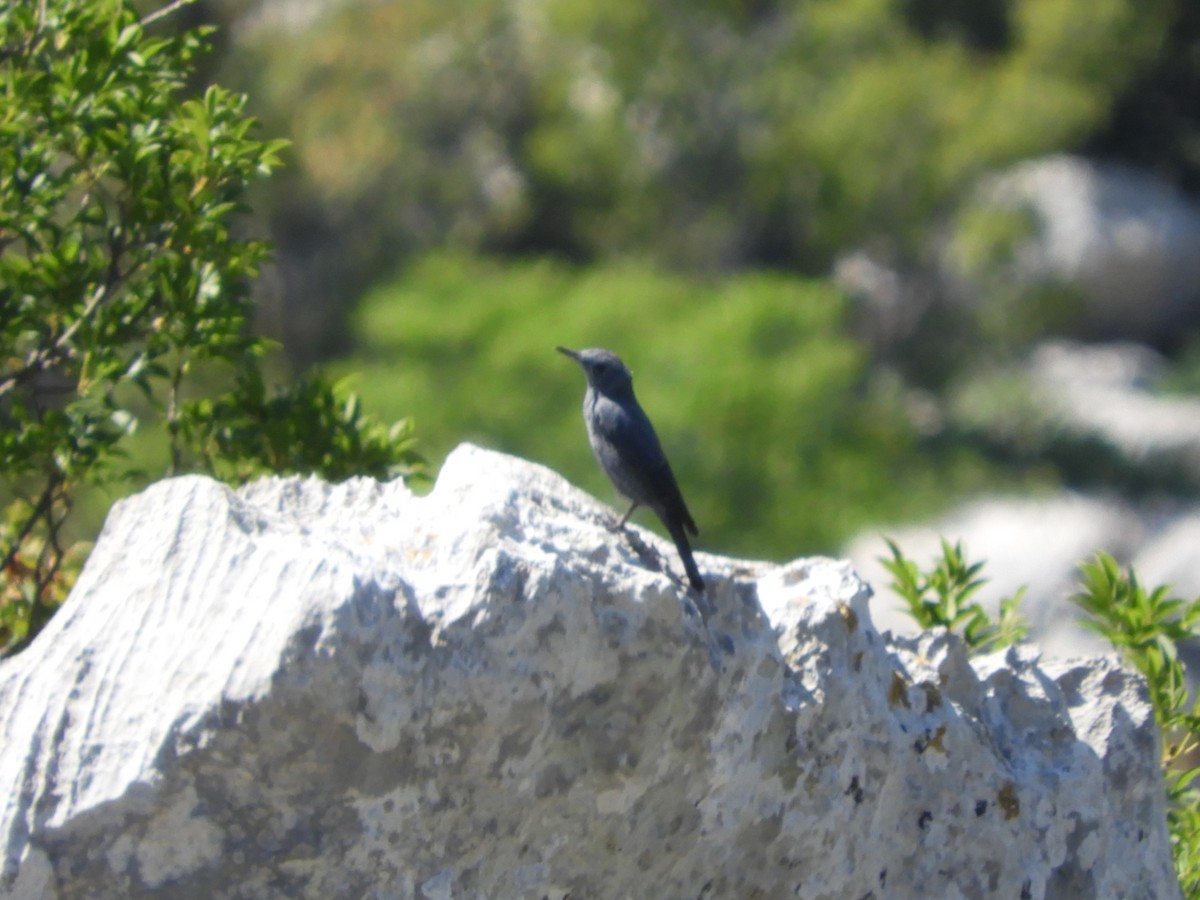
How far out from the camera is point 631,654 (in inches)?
131

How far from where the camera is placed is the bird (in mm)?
4547

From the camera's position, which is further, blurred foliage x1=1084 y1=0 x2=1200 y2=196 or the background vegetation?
blurred foliage x1=1084 y1=0 x2=1200 y2=196

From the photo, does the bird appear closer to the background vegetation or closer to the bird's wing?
the bird's wing

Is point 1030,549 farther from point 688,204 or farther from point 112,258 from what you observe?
point 688,204

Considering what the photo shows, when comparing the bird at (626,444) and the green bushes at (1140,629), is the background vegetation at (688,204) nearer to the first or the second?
the bird at (626,444)

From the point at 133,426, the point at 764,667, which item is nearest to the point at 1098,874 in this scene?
the point at 764,667

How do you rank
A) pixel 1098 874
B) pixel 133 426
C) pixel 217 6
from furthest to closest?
pixel 217 6, pixel 133 426, pixel 1098 874

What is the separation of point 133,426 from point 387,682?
1811mm

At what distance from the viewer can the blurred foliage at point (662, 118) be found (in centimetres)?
2556

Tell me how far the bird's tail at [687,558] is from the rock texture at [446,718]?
1.7 inches

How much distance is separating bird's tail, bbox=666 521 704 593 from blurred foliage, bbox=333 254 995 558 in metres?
14.3

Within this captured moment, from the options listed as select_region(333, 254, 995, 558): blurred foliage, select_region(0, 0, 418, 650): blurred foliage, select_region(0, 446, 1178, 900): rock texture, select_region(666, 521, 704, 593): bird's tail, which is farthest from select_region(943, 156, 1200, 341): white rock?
select_region(0, 446, 1178, 900): rock texture

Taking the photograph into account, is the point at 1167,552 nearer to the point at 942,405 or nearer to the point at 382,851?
the point at 942,405

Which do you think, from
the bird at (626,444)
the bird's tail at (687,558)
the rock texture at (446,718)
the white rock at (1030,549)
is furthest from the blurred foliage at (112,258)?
the white rock at (1030,549)
